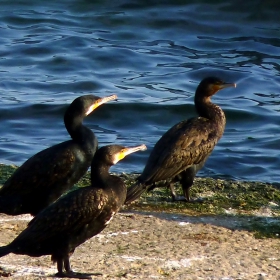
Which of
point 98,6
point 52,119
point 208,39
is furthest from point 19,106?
point 98,6

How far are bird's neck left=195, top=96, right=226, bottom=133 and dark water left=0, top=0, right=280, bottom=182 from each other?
232cm

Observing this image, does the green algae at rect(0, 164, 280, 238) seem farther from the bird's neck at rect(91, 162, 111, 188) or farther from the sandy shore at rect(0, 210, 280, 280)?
the bird's neck at rect(91, 162, 111, 188)

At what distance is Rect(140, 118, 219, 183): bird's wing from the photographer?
7809mm

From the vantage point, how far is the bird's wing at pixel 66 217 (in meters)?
5.52

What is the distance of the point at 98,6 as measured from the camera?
20.1 m

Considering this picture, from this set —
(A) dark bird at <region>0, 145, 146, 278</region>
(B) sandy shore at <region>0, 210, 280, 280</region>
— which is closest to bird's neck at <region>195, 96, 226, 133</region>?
(B) sandy shore at <region>0, 210, 280, 280</region>

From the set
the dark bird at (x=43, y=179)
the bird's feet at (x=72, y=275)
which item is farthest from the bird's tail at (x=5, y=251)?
the dark bird at (x=43, y=179)

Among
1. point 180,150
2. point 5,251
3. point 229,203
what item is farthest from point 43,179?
point 229,203

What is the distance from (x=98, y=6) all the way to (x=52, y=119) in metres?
7.03

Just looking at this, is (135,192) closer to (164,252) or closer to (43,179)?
(43,179)

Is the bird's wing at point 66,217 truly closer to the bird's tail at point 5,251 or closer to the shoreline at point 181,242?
the bird's tail at point 5,251

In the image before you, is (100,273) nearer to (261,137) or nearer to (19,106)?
(261,137)

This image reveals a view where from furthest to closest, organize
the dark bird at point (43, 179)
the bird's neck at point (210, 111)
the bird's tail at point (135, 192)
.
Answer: the bird's neck at point (210, 111), the bird's tail at point (135, 192), the dark bird at point (43, 179)

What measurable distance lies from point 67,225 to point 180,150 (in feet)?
8.35
